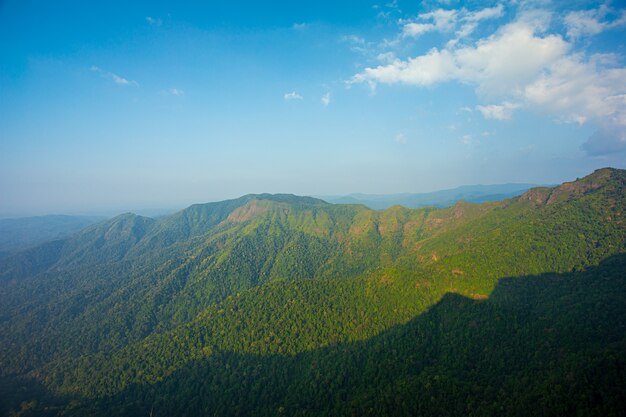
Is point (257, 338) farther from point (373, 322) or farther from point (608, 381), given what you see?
point (608, 381)

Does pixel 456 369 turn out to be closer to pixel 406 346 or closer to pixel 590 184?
pixel 406 346

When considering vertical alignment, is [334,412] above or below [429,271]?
below

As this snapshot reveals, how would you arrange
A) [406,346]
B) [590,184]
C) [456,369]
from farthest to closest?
[590,184]
[406,346]
[456,369]

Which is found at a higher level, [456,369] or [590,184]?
[590,184]

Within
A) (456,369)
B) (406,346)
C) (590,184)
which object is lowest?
(406,346)

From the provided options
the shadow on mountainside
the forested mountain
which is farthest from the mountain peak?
the shadow on mountainside

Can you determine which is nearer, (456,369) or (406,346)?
(456,369)

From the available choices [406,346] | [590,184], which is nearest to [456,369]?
[406,346]

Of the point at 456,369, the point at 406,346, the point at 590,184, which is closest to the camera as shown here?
the point at 456,369

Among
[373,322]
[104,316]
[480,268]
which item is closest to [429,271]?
[480,268]
